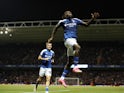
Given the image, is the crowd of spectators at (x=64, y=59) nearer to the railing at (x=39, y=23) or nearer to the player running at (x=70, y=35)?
the railing at (x=39, y=23)

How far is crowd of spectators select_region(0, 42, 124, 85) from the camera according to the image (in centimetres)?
5235

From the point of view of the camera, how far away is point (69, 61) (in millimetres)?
12578

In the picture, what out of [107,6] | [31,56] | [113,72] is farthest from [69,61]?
[31,56]

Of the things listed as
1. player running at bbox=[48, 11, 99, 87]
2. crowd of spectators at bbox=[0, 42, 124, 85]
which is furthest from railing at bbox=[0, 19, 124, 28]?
player running at bbox=[48, 11, 99, 87]

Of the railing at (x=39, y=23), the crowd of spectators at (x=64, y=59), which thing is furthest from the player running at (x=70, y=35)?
the crowd of spectators at (x=64, y=59)

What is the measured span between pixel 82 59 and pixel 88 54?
144cm

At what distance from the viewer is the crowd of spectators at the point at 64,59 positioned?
52347 mm

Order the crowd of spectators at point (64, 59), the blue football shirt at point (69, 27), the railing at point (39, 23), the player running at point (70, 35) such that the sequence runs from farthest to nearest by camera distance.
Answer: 1. the crowd of spectators at point (64, 59)
2. the railing at point (39, 23)
3. the blue football shirt at point (69, 27)
4. the player running at point (70, 35)

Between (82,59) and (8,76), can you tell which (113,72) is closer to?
(82,59)

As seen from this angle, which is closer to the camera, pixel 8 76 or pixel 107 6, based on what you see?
pixel 107 6

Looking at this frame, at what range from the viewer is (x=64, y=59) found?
55.8 m

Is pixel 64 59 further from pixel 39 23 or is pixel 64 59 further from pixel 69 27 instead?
pixel 69 27

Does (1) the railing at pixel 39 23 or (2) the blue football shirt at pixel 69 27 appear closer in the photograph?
(2) the blue football shirt at pixel 69 27

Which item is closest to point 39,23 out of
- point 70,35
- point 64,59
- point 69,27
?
point 64,59
